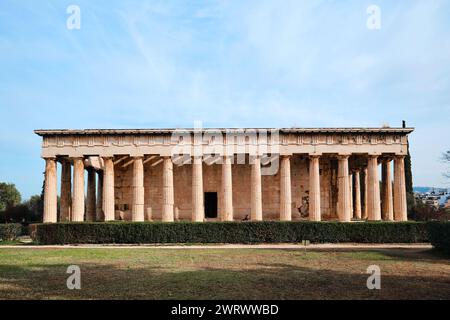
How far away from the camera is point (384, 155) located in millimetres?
34594

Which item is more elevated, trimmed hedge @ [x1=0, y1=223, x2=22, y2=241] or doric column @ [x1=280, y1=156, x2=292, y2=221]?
doric column @ [x1=280, y1=156, x2=292, y2=221]

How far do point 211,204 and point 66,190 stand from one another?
12728 mm

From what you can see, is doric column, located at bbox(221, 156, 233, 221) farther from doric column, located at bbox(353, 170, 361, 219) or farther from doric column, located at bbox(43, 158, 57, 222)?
doric column, located at bbox(353, 170, 361, 219)

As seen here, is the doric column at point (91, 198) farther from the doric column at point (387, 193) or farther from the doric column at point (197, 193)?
the doric column at point (387, 193)

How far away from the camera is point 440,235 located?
65.6 feet

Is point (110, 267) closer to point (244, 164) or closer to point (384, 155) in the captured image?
point (244, 164)

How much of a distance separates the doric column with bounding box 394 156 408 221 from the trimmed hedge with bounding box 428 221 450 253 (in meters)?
13.0

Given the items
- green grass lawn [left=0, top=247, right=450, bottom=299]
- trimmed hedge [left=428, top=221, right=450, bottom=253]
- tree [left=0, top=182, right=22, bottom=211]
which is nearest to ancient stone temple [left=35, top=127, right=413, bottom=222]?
trimmed hedge [left=428, top=221, right=450, bottom=253]

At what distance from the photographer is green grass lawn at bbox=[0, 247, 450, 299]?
1059 centimetres

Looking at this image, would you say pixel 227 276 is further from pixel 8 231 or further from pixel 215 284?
pixel 8 231

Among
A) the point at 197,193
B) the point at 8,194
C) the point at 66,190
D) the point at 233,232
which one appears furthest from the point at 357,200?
the point at 8,194

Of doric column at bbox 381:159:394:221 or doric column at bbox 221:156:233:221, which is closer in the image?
doric column at bbox 221:156:233:221
